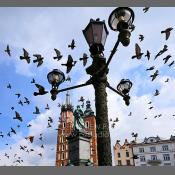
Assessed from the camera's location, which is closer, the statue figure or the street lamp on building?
the street lamp on building

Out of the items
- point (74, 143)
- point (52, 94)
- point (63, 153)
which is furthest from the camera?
point (63, 153)

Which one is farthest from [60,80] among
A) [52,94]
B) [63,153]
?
[63,153]

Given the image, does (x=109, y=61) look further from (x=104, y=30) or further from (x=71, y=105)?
(x=71, y=105)

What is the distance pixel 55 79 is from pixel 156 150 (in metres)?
59.8

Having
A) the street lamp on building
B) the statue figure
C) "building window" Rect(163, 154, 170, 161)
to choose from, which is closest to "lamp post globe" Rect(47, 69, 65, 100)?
the street lamp on building

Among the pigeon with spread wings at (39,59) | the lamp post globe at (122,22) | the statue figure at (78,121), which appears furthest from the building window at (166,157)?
the lamp post globe at (122,22)

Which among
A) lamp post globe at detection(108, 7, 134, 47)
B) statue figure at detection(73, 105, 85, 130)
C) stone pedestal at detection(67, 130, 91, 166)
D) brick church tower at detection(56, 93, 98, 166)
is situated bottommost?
lamp post globe at detection(108, 7, 134, 47)

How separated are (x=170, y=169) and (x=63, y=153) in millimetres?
83498

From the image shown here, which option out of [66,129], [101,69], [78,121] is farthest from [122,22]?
[66,129]

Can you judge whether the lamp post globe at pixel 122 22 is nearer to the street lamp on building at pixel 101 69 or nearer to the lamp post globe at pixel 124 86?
the street lamp on building at pixel 101 69

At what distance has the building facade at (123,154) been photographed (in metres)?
65.3

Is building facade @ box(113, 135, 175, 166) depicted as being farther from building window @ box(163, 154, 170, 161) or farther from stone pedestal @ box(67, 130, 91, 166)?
stone pedestal @ box(67, 130, 91, 166)

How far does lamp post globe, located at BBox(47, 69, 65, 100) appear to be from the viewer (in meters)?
5.74

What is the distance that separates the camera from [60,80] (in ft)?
19.0
